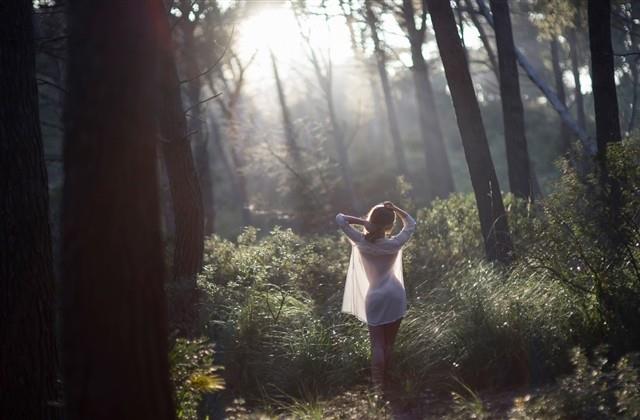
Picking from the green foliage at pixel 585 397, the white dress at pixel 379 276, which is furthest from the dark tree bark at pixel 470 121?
the green foliage at pixel 585 397

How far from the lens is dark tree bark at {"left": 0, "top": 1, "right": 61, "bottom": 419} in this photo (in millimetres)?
6406

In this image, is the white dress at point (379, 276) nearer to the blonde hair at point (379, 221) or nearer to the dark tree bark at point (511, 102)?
the blonde hair at point (379, 221)

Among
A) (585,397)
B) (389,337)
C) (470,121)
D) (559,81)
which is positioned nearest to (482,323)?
(389,337)

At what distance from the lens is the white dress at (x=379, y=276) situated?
7496mm

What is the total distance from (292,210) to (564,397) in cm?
2264

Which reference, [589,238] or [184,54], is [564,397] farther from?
[184,54]

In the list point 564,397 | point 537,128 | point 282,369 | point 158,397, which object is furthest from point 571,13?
point 537,128

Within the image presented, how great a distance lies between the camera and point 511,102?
14.9m

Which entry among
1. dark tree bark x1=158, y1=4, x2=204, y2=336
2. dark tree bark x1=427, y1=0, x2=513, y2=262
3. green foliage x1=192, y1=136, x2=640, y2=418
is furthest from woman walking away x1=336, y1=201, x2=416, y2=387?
dark tree bark x1=158, y1=4, x2=204, y2=336

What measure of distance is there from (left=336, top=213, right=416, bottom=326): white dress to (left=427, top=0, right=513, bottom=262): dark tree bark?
366cm

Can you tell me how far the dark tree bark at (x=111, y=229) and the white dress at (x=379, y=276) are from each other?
3297mm

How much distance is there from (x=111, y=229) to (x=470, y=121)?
8142 millimetres

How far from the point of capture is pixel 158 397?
4398 mm

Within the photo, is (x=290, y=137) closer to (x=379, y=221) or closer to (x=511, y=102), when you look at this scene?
(x=511, y=102)
